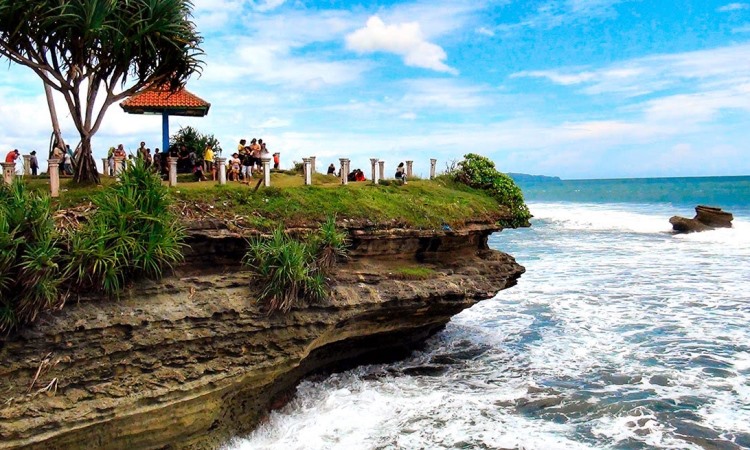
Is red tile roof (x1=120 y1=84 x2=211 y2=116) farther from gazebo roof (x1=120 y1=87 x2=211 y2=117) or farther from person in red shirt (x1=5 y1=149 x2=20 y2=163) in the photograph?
person in red shirt (x1=5 y1=149 x2=20 y2=163)

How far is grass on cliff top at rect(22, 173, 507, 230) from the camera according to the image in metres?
10.9

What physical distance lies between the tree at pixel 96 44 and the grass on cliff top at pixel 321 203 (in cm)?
203

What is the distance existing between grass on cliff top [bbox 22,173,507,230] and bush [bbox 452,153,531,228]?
1099mm

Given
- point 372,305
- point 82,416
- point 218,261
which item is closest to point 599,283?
point 372,305

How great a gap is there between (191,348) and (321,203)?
13.7 feet

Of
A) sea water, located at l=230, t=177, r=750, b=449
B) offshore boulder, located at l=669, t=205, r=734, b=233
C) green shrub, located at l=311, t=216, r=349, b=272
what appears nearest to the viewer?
sea water, located at l=230, t=177, r=750, b=449

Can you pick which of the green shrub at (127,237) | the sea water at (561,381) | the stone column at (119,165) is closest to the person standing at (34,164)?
the stone column at (119,165)

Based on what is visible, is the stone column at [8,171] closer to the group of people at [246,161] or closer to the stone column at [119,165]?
the stone column at [119,165]

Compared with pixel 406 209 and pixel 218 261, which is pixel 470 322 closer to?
pixel 406 209

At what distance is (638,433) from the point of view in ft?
32.1

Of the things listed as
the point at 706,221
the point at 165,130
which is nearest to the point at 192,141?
the point at 165,130

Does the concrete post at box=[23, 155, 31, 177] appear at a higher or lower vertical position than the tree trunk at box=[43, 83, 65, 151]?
lower

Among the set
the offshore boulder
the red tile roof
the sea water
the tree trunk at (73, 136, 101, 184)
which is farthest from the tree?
the offshore boulder

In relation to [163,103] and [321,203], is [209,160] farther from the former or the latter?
[321,203]
